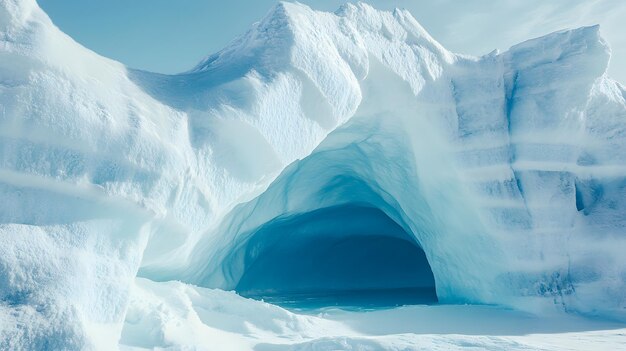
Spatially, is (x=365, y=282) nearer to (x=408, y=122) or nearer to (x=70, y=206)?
(x=408, y=122)

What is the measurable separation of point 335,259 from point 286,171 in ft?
16.4

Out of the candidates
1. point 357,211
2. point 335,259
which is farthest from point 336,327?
point 335,259

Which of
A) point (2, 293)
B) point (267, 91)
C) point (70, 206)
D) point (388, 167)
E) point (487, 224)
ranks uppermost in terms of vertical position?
point (388, 167)

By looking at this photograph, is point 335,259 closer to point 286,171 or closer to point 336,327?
point 286,171

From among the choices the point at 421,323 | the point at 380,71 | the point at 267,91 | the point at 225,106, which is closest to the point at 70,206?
the point at 225,106

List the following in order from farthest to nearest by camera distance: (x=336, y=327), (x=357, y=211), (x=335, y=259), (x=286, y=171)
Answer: (x=335, y=259) < (x=357, y=211) < (x=286, y=171) < (x=336, y=327)

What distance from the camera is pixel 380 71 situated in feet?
16.9

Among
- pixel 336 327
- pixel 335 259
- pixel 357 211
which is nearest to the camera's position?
pixel 336 327

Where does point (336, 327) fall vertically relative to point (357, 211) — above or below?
below

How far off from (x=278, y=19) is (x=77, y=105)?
226cm

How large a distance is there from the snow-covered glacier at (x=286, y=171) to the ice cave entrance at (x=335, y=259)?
778 millimetres

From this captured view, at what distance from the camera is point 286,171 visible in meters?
6.13

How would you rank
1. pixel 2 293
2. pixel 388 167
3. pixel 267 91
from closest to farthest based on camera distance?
pixel 2 293 → pixel 267 91 → pixel 388 167

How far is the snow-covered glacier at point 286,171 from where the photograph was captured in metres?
2.45
